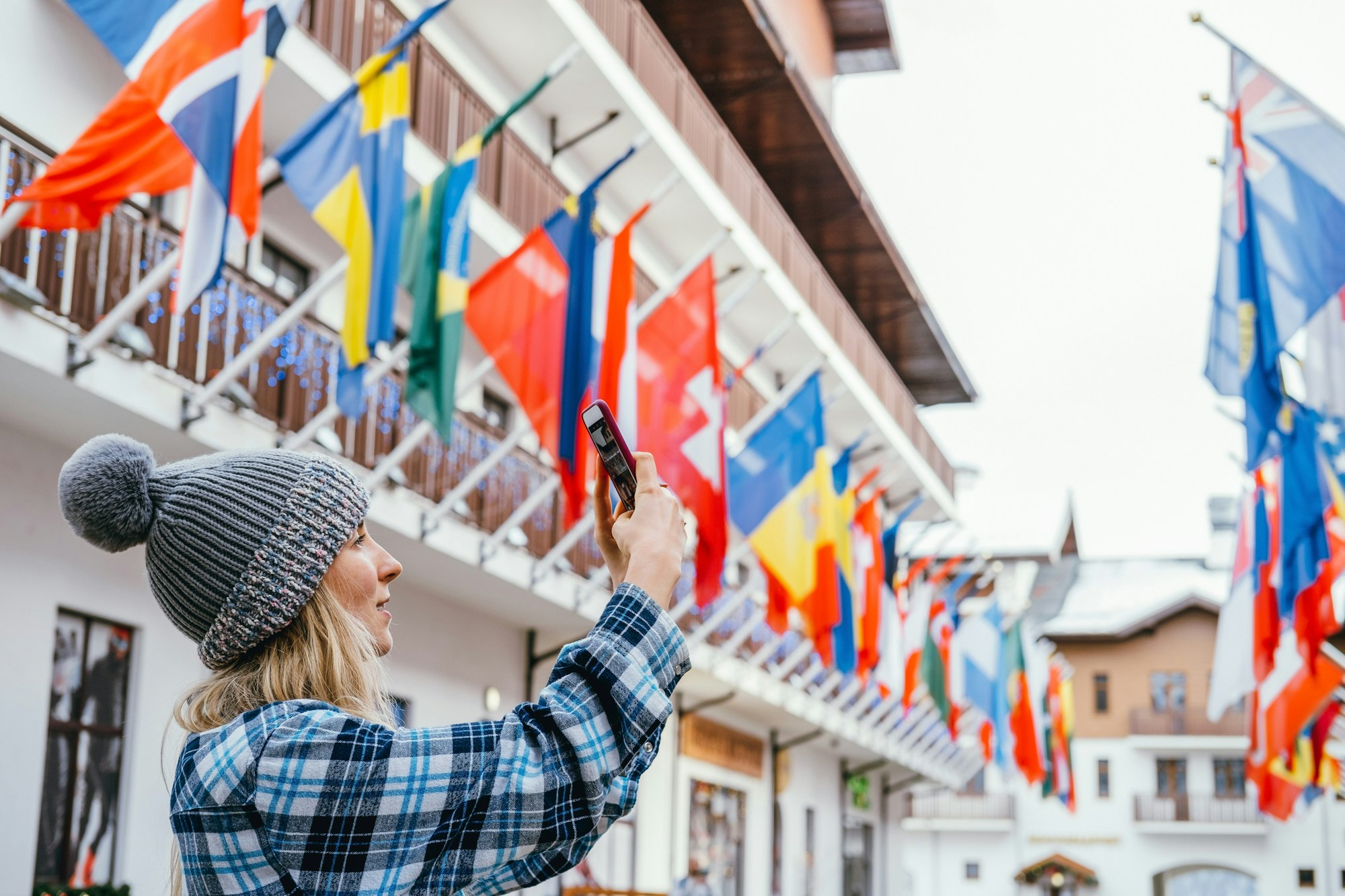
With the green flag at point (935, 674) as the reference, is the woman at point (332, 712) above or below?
below

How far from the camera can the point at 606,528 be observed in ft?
7.95

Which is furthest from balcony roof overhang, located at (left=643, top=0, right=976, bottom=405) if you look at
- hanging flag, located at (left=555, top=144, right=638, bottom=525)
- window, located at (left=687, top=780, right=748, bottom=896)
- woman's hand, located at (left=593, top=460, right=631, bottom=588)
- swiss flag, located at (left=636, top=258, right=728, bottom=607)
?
woman's hand, located at (left=593, top=460, right=631, bottom=588)

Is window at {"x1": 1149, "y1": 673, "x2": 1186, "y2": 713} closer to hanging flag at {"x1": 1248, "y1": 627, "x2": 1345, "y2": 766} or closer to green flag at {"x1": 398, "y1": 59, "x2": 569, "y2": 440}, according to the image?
hanging flag at {"x1": 1248, "y1": 627, "x2": 1345, "y2": 766}

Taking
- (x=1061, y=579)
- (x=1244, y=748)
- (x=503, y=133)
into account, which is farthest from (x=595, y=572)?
(x=1061, y=579)

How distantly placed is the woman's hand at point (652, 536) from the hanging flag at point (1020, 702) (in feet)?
92.2

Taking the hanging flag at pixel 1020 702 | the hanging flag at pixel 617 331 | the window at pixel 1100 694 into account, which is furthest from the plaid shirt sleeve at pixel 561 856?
the window at pixel 1100 694

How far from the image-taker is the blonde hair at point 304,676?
87.0 inches

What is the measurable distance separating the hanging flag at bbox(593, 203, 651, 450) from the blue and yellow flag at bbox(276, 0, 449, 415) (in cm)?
193

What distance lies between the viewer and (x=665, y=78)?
64.1 ft

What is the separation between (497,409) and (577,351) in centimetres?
710

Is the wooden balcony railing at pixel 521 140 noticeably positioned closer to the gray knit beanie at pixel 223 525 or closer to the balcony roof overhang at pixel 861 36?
the balcony roof overhang at pixel 861 36

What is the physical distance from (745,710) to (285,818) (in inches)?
965

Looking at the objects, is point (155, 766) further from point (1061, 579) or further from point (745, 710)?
point (1061, 579)

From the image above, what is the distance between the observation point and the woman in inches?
76.1
